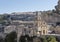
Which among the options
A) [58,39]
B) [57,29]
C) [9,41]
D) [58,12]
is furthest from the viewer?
[58,12]

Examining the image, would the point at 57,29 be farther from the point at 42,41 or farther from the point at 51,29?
the point at 42,41

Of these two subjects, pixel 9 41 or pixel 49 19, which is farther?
pixel 49 19

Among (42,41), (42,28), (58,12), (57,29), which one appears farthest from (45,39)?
(58,12)

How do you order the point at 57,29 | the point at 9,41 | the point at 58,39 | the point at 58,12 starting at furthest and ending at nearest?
1. the point at 58,12
2. the point at 57,29
3. the point at 58,39
4. the point at 9,41

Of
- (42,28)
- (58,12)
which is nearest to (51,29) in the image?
(42,28)

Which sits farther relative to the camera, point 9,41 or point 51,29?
point 51,29

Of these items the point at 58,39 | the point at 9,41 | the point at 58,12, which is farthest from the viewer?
the point at 58,12

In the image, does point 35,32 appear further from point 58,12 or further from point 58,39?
point 58,12
